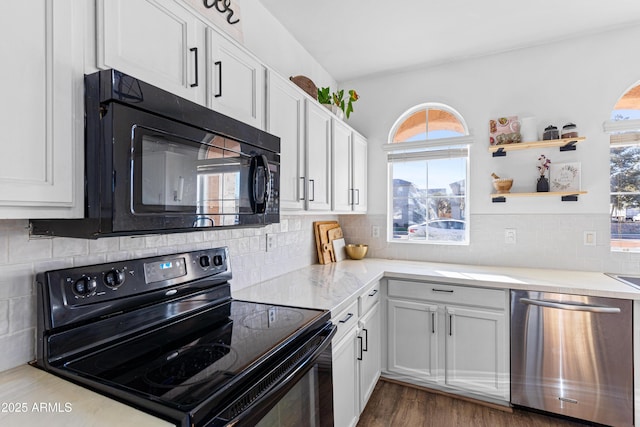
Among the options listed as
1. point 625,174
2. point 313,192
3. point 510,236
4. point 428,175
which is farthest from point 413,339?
point 625,174

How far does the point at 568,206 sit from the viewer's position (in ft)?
7.97

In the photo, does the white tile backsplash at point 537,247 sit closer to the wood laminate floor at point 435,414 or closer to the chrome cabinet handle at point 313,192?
the wood laminate floor at point 435,414

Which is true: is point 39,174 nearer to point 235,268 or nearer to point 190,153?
point 190,153

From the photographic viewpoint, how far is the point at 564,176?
7.92 feet

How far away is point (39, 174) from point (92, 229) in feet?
0.55

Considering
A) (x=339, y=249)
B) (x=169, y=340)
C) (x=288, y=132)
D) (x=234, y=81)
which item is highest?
(x=234, y=81)

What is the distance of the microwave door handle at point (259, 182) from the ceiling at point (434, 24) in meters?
1.34

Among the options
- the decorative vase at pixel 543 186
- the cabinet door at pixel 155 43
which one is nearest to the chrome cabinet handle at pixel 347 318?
the cabinet door at pixel 155 43

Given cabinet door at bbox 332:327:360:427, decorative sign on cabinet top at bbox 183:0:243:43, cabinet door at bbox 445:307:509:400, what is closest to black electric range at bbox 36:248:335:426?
cabinet door at bbox 332:327:360:427

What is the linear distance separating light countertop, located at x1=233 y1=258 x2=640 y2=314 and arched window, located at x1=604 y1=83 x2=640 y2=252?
363 millimetres

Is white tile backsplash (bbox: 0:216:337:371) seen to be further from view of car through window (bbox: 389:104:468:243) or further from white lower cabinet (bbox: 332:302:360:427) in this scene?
view of car through window (bbox: 389:104:468:243)

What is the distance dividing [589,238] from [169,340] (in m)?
2.81

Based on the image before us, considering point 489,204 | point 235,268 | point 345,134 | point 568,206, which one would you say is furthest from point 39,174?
point 568,206

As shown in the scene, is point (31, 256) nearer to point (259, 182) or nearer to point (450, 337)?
point (259, 182)
